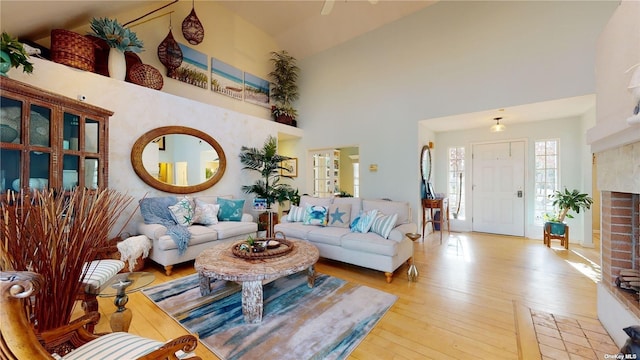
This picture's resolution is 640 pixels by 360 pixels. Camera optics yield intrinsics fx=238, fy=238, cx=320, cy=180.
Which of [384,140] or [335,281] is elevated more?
[384,140]

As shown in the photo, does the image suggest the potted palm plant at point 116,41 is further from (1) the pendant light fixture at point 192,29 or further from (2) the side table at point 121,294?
(2) the side table at point 121,294

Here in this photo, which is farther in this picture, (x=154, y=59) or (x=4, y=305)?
(x=154, y=59)

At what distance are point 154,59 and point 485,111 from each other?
561 centimetres

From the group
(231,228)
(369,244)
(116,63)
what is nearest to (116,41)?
(116,63)

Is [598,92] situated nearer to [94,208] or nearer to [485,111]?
[485,111]

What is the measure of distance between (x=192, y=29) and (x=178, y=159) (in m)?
2.28

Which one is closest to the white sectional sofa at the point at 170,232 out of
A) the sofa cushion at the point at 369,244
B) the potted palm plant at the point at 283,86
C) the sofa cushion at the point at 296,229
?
the sofa cushion at the point at 296,229

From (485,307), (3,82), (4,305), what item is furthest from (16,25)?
(485,307)

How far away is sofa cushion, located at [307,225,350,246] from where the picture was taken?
124 inches

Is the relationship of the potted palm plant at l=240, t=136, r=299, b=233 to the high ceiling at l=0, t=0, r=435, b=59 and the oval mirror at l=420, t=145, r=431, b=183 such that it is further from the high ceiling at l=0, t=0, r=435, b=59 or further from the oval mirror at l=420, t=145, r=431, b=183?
the high ceiling at l=0, t=0, r=435, b=59

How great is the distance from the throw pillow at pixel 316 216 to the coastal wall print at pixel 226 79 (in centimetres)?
321

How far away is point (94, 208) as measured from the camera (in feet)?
3.46

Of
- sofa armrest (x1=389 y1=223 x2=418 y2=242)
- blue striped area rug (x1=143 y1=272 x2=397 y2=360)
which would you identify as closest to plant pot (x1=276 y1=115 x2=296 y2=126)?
sofa armrest (x1=389 y1=223 x2=418 y2=242)

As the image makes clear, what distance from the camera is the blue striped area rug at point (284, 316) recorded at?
1.68 m
